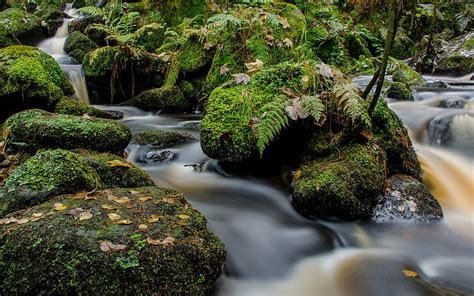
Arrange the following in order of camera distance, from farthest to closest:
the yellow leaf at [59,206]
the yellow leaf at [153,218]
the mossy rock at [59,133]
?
1. the mossy rock at [59,133]
2. the yellow leaf at [153,218]
3. the yellow leaf at [59,206]

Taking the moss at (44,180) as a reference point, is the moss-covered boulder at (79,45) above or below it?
above

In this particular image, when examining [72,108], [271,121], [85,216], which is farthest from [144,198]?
[72,108]

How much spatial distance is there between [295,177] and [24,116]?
3106 millimetres

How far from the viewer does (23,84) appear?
5609 mm

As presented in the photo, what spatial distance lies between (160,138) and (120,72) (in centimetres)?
293

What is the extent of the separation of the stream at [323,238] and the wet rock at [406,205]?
97mm

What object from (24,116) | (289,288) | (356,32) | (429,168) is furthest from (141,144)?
(356,32)

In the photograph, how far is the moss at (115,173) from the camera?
11.4ft

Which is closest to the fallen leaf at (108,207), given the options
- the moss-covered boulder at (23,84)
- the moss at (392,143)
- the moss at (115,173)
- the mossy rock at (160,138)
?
the moss at (115,173)

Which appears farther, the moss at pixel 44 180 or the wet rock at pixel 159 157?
the wet rock at pixel 159 157

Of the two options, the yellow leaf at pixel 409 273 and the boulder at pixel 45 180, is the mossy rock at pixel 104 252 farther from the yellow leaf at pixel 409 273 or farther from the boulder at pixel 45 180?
the yellow leaf at pixel 409 273

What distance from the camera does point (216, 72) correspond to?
6758mm

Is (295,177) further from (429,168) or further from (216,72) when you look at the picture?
(216,72)

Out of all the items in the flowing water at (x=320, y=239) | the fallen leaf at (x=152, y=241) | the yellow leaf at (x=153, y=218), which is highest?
the fallen leaf at (x=152, y=241)
